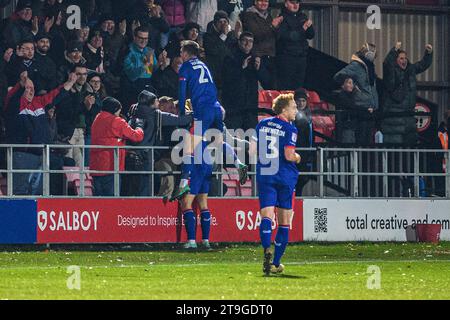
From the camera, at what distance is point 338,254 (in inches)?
853

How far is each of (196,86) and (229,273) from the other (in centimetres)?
505

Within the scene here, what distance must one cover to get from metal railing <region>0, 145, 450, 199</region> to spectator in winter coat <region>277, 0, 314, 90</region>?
→ 1851mm

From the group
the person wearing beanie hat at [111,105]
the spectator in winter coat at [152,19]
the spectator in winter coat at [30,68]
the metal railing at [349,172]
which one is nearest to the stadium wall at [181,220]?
the metal railing at [349,172]

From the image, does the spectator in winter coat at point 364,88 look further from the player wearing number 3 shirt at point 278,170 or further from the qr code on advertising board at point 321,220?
the player wearing number 3 shirt at point 278,170

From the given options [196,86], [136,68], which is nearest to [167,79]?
[136,68]

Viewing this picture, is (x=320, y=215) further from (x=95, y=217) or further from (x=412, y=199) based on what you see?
(x=95, y=217)

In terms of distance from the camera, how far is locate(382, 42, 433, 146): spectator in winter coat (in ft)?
88.6

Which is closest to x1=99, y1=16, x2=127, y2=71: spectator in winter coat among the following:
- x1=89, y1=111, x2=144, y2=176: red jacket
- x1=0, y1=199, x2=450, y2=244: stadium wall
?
x1=89, y1=111, x2=144, y2=176: red jacket

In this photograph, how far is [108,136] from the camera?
23.1m

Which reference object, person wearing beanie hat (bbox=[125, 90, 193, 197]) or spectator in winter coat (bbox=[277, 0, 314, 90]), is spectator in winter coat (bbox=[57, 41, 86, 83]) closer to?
person wearing beanie hat (bbox=[125, 90, 193, 197])

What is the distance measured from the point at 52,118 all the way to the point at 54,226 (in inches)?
81.5

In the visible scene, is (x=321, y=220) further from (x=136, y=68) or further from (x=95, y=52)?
(x=95, y=52)

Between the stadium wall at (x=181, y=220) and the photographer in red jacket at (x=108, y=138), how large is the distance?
461 mm
